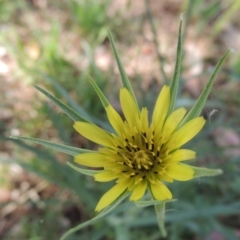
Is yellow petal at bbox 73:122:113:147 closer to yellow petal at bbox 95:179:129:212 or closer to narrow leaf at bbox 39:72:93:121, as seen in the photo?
yellow petal at bbox 95:179:129:212

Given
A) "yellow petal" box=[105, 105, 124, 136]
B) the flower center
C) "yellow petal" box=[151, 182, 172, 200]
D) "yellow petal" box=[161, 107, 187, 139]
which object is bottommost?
the flower center

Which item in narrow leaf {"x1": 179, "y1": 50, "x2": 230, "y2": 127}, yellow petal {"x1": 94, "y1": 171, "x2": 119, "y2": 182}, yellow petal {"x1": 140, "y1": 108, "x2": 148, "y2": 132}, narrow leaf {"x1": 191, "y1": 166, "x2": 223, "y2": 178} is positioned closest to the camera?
narrow leaf {"x1": 191, "y1": 166, "x2": 223, "y2": 178}

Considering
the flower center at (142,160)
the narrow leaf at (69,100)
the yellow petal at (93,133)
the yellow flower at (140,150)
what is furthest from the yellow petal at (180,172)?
the narrow leaf at (69,100)

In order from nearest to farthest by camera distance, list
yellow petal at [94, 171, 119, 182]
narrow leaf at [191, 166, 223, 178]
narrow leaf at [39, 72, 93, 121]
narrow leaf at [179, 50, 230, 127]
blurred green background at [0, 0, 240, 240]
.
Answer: narrow leaf at [191, 166, 223, 178] < narrow leaf at [179, 50, 230, 127] < yellow petal at [94, 171, 119, 182] < narrow leaf at [39, 72, 93, 121] < blurred green background at [0, 0, 240, 240]

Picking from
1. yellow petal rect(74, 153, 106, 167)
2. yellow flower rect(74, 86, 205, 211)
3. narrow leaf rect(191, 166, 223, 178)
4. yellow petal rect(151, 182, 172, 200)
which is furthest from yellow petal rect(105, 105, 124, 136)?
narrow leaf rect(191, 166, 223, 178)

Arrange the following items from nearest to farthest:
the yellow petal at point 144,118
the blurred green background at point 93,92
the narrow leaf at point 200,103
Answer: the narrow leaf at point 200,103
the yellow petal at point 144,118
the blurred green background at point 93,92

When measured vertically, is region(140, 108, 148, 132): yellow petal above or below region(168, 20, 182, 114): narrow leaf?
below

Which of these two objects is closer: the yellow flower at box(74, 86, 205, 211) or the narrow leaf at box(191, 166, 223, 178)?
the narrow leaf at box(191, 166, 223, 178)

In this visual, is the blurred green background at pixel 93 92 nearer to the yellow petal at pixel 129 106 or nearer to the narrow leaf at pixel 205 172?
the yellow petal at pixel 129 106
